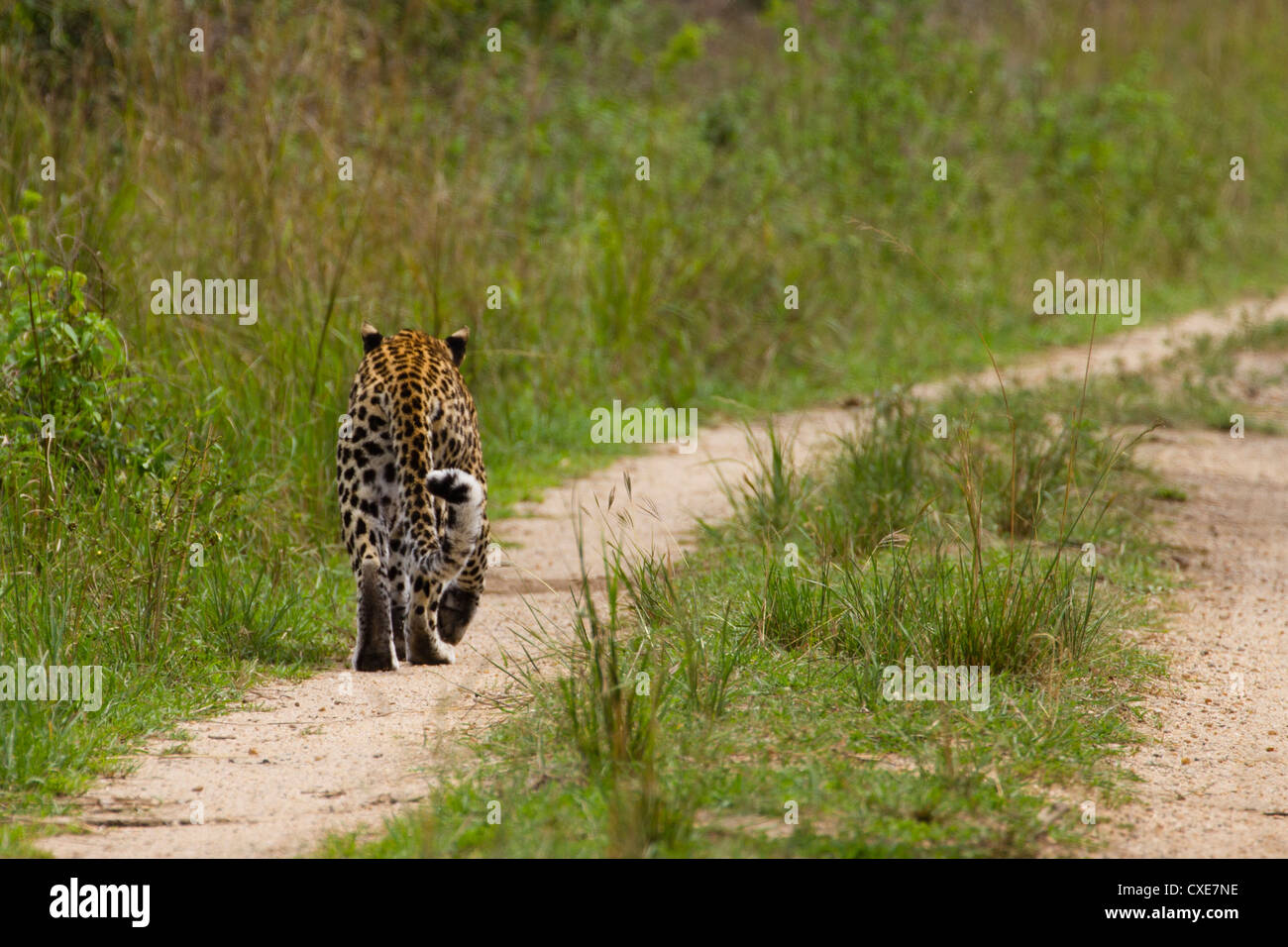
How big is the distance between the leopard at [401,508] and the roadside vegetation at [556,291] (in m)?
0.38

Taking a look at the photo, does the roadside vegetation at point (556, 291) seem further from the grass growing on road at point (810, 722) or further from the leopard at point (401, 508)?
the leopard at point (401, 508)

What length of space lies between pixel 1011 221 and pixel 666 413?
228 inches

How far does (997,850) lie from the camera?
3645mm

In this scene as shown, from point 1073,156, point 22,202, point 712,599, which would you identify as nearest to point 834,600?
point 712,599

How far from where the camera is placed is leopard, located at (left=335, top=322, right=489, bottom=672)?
17.1 ft

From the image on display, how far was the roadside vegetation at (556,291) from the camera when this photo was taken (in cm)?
489

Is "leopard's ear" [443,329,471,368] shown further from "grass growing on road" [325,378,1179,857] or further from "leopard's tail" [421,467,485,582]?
"grass growing on road" [325,378,1179,857]

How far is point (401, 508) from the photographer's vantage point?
5375 millimetres

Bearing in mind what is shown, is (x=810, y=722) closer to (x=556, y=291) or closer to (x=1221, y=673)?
(x=1221, y=673)

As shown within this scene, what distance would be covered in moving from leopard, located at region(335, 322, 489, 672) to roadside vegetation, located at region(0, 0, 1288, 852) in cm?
38

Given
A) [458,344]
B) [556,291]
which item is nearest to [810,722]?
[458,344]

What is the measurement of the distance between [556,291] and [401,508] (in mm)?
4701

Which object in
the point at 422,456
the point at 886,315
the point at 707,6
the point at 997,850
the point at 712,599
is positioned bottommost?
the point at 997,850

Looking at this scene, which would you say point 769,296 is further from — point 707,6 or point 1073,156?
point 707,6
